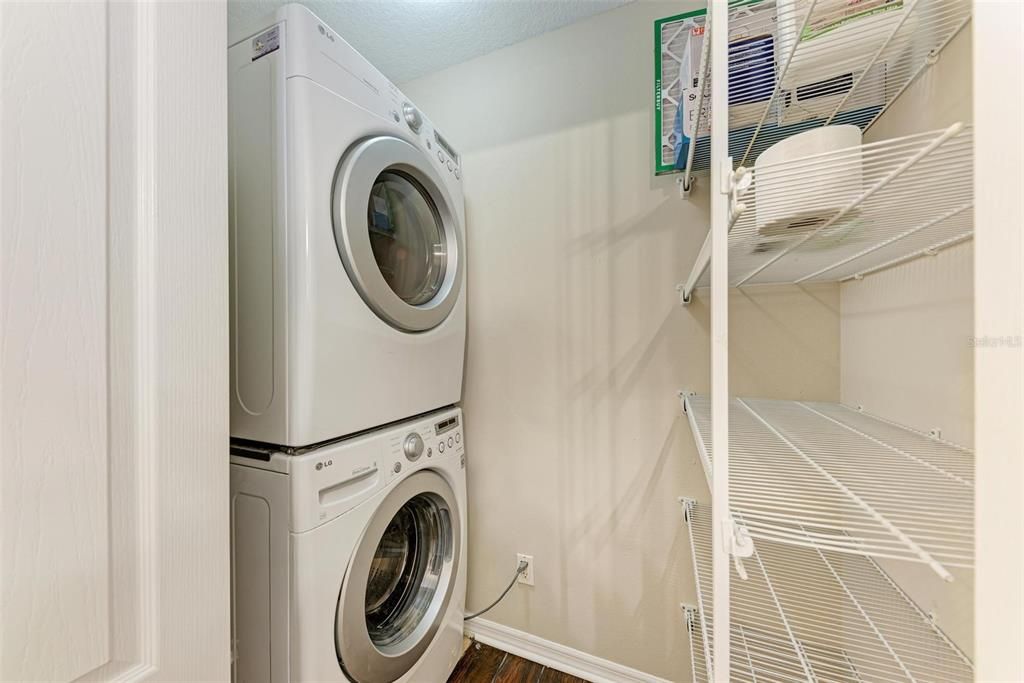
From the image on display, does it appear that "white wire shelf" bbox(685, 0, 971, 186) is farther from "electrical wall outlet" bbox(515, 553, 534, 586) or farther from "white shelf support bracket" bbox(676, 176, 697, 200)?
"electrical wall outlet" bbox(515, 553, 534, 586)

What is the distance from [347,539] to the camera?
2.58 ft

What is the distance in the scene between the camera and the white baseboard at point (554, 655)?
1.17 m

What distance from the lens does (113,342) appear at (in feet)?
1.37

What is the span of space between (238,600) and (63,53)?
94cm

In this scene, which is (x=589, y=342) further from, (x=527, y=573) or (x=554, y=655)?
(x=554, y=655)

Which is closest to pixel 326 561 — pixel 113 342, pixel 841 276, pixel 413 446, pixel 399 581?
pixel 413 446

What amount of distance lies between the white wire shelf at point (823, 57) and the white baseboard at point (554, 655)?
1577 millimetres

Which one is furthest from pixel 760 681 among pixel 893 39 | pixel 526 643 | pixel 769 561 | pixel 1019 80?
pixel 893 39

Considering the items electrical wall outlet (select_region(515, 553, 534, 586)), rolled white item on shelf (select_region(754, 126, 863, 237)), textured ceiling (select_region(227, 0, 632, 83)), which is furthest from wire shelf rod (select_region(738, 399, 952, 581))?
textured ceiling (select_region(227, 0, 632, 83))

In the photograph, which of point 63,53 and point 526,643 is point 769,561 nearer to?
point 526,643

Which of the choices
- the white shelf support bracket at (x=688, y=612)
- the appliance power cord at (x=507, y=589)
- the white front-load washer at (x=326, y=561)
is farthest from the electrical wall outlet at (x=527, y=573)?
the white shelf support bracket at (x=688, y=612)

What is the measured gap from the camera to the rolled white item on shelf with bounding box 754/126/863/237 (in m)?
0.48

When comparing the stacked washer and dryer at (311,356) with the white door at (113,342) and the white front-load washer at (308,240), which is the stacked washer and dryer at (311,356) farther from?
the white door at (113,342)

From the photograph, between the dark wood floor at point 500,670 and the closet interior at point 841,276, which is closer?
the closet interior at point 841,276
